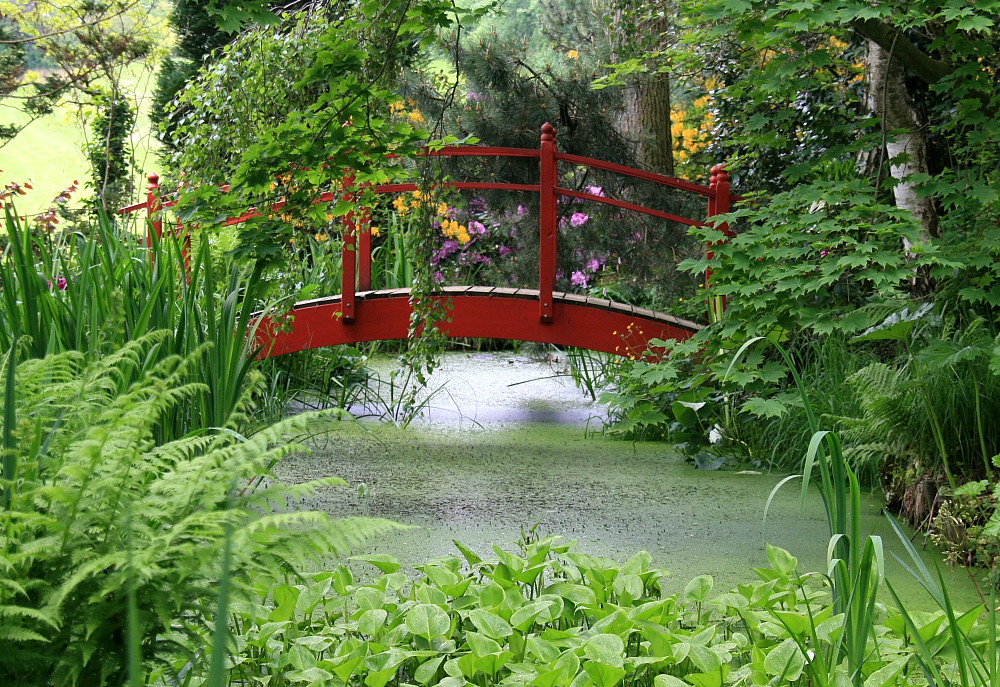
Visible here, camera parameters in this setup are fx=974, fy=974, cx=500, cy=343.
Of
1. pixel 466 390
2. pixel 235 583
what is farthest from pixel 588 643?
pixel 466 390

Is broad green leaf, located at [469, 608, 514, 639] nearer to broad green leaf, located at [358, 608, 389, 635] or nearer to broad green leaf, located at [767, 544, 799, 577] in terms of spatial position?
broad green leaf, located at [358, 608, 389, 635]

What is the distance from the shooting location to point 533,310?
15.3ft

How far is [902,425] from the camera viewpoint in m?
2.98

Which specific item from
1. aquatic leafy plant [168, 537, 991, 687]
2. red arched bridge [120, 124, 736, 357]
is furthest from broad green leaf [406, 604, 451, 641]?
red arched bridge [120, 124, 736, 357]

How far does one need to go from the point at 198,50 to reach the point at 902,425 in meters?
7.07

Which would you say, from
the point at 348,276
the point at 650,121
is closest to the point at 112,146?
→ the point at 348,276

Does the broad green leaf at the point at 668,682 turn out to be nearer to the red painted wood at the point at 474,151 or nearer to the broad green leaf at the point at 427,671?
the broad green leaf at the point at 427,671

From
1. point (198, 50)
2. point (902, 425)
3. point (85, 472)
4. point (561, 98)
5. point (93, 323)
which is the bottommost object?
point (902, 425)

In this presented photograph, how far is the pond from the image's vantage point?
270 centimetres

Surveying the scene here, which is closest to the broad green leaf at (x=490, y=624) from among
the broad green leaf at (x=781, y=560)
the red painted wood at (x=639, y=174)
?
the broad green leaf at (x=781, y=560)

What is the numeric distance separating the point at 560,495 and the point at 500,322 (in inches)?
58.3

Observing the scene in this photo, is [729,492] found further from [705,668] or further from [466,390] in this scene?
[466,390]

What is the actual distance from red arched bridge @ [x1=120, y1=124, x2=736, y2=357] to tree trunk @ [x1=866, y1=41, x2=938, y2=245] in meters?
0.77

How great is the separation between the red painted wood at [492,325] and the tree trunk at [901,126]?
117cm
